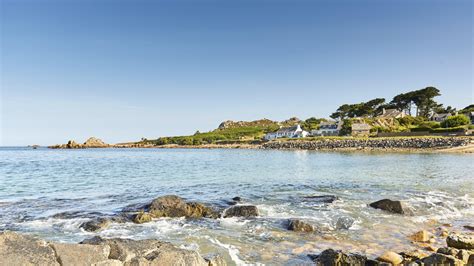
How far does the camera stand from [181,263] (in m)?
5.91

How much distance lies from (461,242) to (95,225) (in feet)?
39.0

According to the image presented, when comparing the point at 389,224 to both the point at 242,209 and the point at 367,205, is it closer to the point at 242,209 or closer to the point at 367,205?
the point at 367,205

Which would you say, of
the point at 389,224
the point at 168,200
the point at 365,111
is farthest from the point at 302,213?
the point at 365,111

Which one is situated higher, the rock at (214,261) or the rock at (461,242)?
the rock at (214,261)

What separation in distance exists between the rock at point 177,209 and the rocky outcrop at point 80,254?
7409 millimetres

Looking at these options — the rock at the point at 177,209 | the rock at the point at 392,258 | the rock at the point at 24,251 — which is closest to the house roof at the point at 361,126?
the rock at the point at 177,209

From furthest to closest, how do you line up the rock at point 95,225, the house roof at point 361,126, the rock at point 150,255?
the house roof at point 361,126, the rock at point 95,225, the rock at point 150,255

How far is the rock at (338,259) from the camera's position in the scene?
7.88 meters

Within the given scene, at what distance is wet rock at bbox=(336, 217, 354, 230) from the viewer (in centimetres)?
1182

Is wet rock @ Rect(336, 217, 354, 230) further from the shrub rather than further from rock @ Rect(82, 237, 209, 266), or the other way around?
the shrub

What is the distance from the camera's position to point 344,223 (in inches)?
482

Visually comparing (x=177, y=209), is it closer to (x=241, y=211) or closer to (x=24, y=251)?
(x=241, y=211)

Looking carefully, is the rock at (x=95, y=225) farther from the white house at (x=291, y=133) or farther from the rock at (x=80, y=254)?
the white house at (x=291, y=133)

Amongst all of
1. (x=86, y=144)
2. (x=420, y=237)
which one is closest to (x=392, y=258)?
(x=420, y=237)
